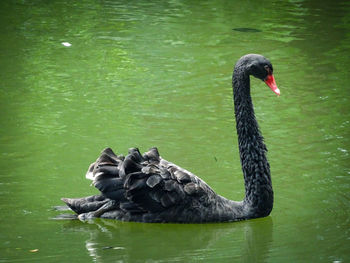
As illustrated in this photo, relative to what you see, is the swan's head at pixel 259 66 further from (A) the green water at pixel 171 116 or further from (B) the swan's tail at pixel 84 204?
(B) the swan's tail at pixel 84 204

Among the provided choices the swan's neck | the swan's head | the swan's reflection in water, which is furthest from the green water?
the swan's head

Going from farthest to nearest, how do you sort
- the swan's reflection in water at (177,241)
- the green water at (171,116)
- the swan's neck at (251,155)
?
the swan's neck at (251,155)
the green water at (171,116)
the swan's reflection in water at (177,241)

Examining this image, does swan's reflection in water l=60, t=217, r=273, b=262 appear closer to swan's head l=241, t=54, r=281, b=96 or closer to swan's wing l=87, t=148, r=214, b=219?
swan's wing l=87, t=148, r=214, b=219

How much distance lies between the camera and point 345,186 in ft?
19.7

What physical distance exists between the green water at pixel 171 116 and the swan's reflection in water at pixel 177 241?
1 centimetres

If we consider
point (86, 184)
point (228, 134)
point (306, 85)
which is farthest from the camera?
point (306, 85)

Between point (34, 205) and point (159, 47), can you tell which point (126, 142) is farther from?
point (159, 47)

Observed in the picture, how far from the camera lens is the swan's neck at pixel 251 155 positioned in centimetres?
553

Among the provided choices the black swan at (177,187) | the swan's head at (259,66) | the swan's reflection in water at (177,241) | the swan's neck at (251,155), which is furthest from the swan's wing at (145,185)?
the swan's head at (259,66)

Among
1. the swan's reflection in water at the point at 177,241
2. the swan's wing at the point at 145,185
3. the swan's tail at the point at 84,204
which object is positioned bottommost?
the swan's reflection in water at the point at 177,241

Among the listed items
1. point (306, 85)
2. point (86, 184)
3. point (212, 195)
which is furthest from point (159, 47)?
point (212, 195)

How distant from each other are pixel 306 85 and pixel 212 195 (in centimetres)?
365

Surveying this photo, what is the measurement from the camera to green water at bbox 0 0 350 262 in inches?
205

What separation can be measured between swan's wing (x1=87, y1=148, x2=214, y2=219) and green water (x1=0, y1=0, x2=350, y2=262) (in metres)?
0.19
